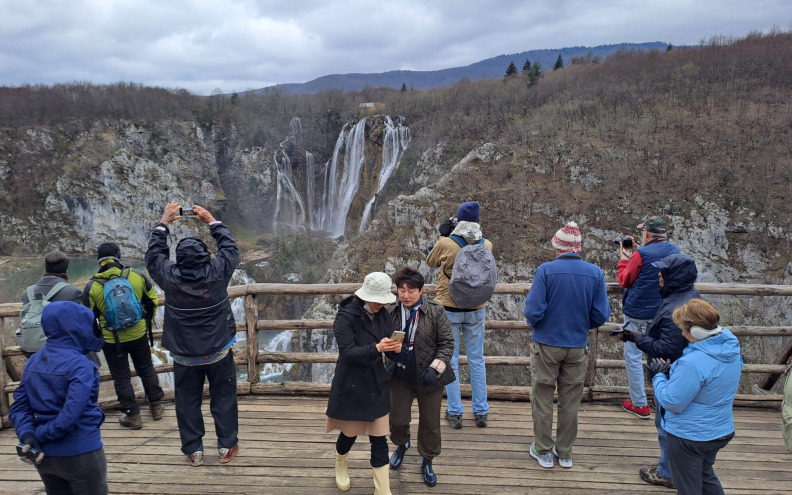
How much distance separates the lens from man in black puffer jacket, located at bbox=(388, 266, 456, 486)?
10.9ft

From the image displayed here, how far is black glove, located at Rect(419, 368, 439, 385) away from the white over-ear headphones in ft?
5.51

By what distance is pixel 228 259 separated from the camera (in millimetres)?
3596

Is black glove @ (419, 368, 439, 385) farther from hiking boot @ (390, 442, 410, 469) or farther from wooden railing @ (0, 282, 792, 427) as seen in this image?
wooden railing @ (0, 282, 792, 427)

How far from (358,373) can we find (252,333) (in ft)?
8.17

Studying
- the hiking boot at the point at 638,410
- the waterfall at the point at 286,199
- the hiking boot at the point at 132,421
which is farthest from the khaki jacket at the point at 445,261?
the waterfall at the point at 286,199

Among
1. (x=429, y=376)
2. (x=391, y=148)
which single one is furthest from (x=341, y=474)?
(x=391, y=148)

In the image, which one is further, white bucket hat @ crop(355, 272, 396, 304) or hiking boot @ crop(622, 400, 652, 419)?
hiking boot @ crop(622, 400, 652, 419)

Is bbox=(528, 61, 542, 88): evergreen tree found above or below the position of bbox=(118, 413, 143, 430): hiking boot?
above

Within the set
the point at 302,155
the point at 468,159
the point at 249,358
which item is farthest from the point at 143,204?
the point at 249,358

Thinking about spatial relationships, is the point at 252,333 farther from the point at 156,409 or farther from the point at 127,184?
the point at 127,184

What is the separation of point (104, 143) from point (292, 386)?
196ft

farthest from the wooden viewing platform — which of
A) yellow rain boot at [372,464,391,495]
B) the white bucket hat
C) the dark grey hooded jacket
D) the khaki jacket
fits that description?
the white bucket hat

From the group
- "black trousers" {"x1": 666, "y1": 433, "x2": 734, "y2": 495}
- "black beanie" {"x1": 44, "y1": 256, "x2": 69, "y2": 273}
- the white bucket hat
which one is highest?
"black beanie" {"x1": 44, "y1": 256, "x2": 69, "y2": 273}

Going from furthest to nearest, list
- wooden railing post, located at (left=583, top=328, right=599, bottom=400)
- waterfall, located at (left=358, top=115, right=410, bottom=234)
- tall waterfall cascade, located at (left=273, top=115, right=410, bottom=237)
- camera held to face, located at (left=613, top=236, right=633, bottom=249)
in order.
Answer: tall waterfall cascade, located at (left=273, top=115, right=410, bottom=237), waterfall, located at (left=358, top=115, right=410, bottom=234), wooden railing post, located at (left=583, top=328, right=599, bottom=400), camera held to face, located at (left=613, top=236, right=633, bottom=249)
